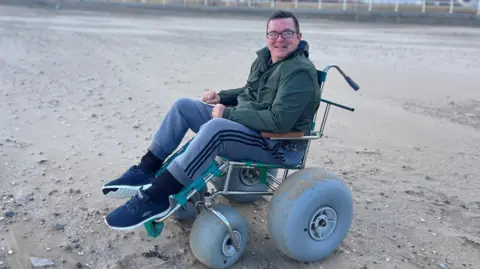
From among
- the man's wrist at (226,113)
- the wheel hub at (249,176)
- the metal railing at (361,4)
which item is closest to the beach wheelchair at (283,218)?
the man's wrist at (226,113)

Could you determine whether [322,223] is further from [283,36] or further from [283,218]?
[283,36]

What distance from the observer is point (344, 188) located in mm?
3566

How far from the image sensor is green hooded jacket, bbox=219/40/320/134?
335 centimetres

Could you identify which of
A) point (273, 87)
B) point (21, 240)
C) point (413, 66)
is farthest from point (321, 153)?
point (413, 66)

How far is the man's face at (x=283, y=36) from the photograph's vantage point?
3.59 meters

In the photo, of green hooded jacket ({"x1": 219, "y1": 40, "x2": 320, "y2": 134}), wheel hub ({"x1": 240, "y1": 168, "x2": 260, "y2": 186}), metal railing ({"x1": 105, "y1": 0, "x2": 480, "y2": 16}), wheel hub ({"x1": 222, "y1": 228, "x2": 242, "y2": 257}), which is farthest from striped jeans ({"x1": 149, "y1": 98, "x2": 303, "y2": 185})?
metal railing ({"x1": 105, "y1": 0, "x2": 480, "y2": 16})

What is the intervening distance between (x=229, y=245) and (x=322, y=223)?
2.21 feet

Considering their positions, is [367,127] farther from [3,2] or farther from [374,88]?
[3,2]

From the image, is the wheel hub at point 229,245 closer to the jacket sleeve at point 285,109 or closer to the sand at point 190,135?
the sand at point 190,135

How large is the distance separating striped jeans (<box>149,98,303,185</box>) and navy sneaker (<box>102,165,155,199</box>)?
0.63 ft

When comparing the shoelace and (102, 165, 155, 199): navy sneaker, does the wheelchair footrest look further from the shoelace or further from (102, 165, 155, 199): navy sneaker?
(102, 165, 155, 199): navy sneaker

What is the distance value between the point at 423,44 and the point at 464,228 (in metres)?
13.4

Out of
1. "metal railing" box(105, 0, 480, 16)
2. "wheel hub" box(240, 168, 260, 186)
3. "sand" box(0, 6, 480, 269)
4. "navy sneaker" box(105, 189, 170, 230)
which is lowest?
"sand" box(0, 6, 480, 269)

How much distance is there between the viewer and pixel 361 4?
1135 inches
